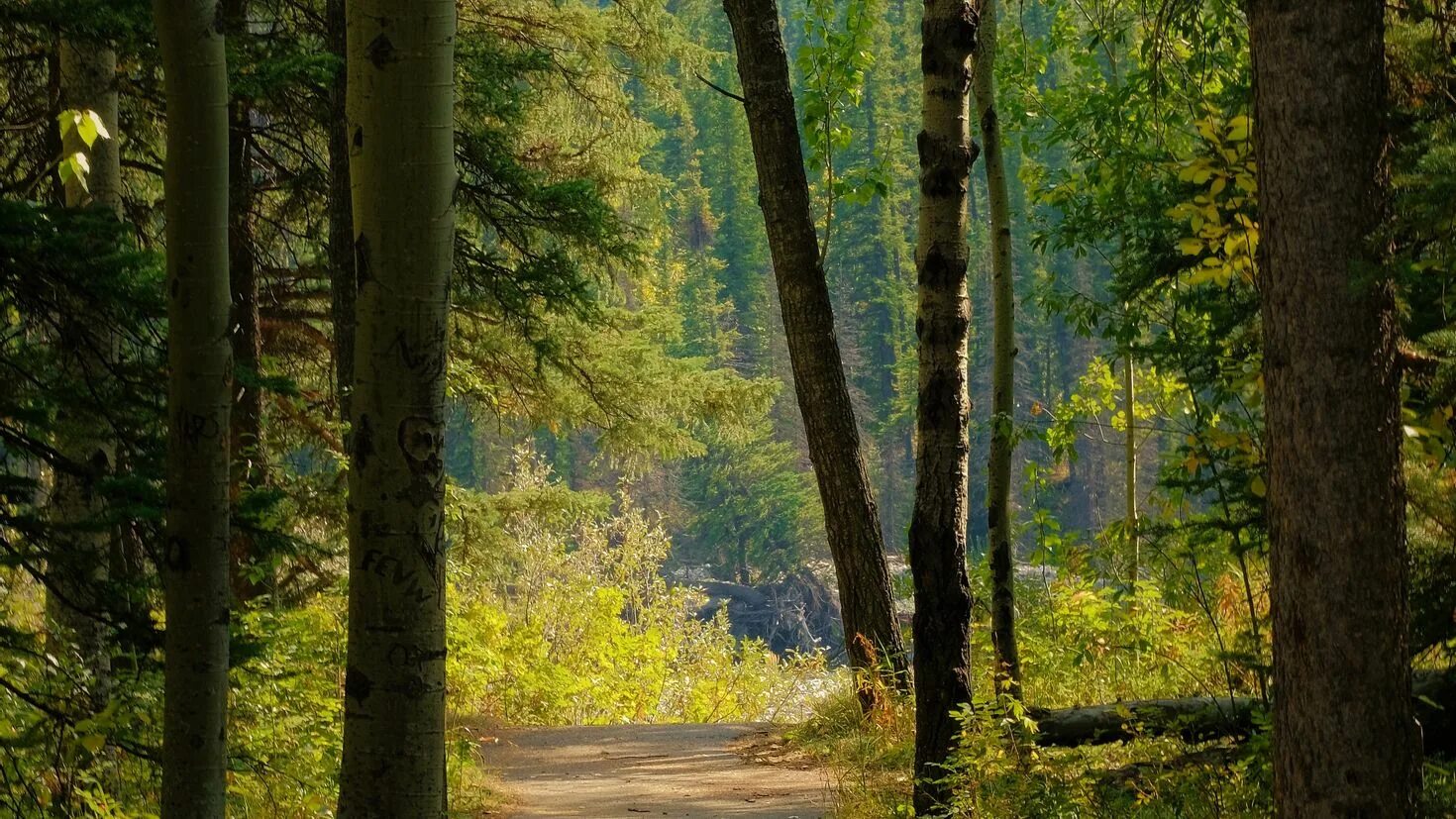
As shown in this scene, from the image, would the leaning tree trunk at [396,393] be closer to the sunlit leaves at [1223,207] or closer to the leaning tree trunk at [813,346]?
the sunlit leaves at [1223,207]

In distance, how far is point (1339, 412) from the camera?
3.07m

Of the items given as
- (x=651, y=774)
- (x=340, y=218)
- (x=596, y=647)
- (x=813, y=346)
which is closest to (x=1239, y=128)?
(x=813, y=346)

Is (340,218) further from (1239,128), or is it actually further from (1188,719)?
(1188,719)

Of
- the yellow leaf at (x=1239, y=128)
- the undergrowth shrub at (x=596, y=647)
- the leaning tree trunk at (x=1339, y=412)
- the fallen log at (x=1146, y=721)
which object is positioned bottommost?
A: the undergrowth shrub at (x=596, y=647)

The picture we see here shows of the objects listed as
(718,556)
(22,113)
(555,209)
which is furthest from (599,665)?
(718,556)

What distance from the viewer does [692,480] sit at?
57.8m

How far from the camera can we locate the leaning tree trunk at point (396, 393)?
8.37ft

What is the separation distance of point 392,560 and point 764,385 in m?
9.53

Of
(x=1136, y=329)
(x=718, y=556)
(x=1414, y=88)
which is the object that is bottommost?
(x=718, y=556)

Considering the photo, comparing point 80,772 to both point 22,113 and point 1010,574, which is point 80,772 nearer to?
point 1010,574

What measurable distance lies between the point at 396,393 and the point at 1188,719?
3.35m

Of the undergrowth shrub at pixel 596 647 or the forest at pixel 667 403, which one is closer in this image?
the forest at pixel 667 403

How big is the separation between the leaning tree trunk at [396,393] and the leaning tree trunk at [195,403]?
1.14 meters

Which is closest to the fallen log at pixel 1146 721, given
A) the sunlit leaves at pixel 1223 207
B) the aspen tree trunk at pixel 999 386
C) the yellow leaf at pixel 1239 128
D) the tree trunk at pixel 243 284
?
the aspen tree trunk at pixel 999 386
